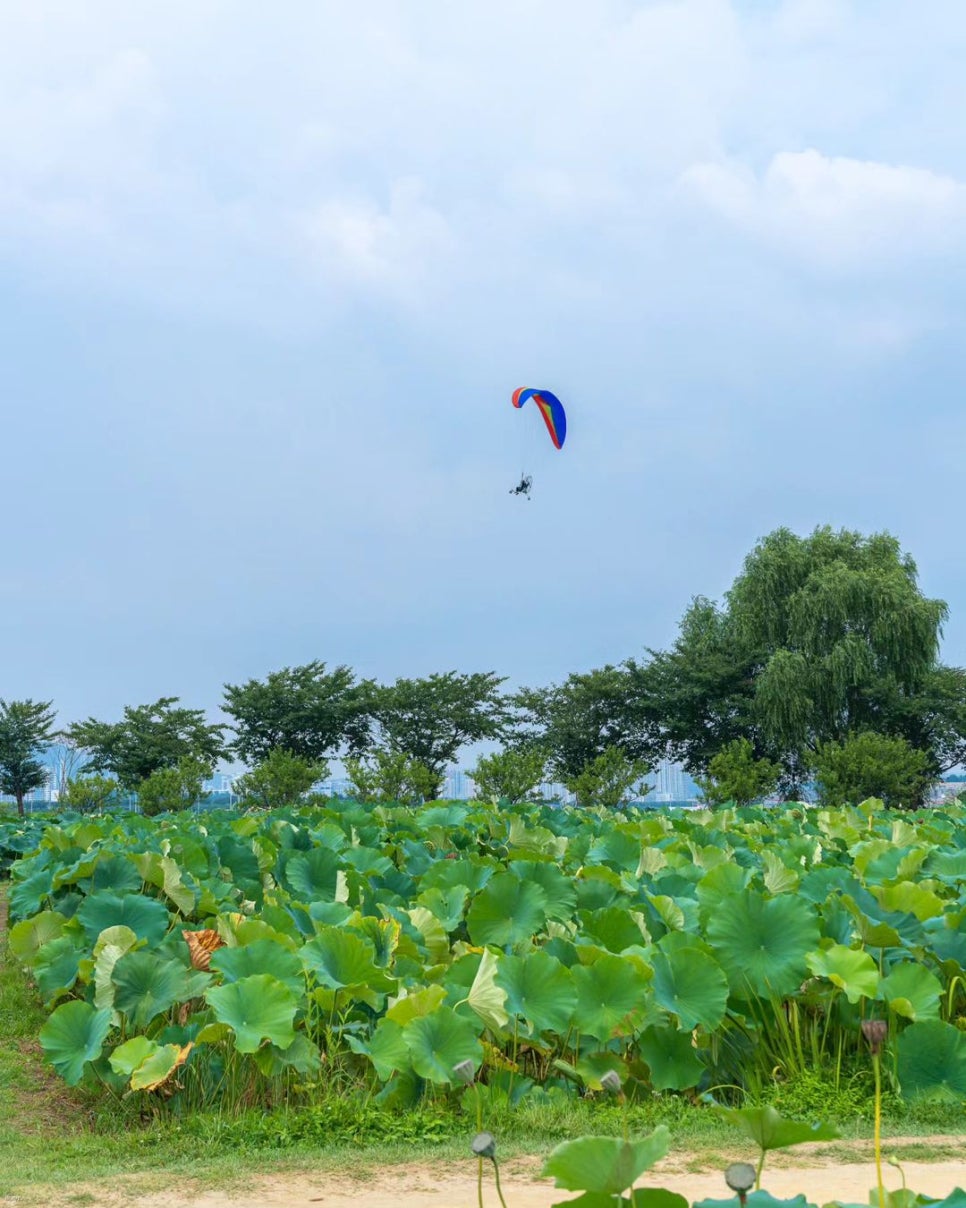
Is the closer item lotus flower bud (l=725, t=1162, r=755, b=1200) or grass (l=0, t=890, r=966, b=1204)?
lotus flower bud (l=725, t=1162, r=755, b=1200)

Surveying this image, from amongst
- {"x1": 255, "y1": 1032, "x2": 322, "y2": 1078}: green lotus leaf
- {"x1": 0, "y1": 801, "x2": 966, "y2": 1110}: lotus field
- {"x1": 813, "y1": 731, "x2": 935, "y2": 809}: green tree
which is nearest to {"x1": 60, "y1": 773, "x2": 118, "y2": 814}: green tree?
{"x1": 813, "y1": 731, "x2": 935, "y2": 809}: green tree

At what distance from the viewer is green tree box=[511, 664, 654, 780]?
42.3 metres

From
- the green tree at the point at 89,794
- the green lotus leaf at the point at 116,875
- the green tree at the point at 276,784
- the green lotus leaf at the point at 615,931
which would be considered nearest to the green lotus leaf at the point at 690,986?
the green lotus leaf at the point at 615,931

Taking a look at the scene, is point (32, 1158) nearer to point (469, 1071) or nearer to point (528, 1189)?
point (528, 1189)

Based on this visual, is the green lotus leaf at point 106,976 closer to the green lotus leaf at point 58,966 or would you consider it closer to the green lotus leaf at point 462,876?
the green lotus leaf at point 58,966

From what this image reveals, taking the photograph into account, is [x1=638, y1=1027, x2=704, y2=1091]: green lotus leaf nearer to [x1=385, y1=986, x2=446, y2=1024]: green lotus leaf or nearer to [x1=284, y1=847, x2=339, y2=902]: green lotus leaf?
[x1=385, y1=986, x2=446, y2=1024]: green lotus leaf

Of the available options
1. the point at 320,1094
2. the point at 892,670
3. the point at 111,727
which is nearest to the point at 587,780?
the point at 892,670

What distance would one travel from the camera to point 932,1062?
223 inches

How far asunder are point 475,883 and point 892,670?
107 ft

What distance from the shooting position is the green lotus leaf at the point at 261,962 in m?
5.73

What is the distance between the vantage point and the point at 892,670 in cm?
3750

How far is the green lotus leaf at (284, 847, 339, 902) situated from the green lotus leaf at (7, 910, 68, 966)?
1.55m

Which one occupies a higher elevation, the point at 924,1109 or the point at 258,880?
the point at 258,880

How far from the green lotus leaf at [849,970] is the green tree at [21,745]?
4494 centimetres
